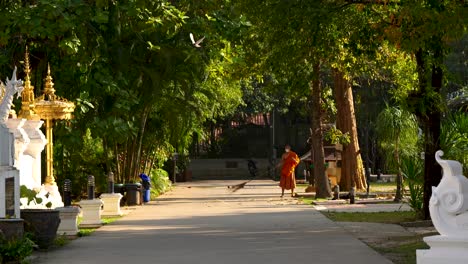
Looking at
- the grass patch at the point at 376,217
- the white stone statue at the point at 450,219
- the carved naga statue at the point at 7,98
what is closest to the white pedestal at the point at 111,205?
the grass patch at the point at 376,217

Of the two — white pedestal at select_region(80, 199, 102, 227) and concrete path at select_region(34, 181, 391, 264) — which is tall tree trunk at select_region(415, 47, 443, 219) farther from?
white pedestal at select_region(80, 199, 102, 227)

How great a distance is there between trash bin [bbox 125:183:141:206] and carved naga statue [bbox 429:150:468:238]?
24.0m

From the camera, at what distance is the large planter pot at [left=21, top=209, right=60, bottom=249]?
1681cm

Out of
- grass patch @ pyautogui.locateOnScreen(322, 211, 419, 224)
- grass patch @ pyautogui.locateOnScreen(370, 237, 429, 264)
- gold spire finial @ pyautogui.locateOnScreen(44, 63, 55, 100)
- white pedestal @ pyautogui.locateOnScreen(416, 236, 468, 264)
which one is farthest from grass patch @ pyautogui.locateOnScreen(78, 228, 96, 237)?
white pedestal @ pyautogui.locateOnScreen(416, 236, 468, 264)

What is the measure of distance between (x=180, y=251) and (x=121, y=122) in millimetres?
5652

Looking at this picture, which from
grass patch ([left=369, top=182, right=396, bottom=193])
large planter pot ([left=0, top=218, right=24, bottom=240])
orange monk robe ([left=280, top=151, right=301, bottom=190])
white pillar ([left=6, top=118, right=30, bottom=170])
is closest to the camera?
large planter pot ([left=0, top=218, right=24, bottom=240])

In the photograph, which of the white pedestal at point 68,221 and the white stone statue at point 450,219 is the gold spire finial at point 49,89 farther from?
the white stone statue at point 450,219

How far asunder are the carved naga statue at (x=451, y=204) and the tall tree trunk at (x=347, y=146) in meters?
29.8

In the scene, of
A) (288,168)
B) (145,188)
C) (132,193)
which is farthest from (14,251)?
(288,168)

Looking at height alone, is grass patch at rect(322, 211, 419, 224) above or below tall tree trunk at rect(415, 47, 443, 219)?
below

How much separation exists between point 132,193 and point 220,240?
14560 mm

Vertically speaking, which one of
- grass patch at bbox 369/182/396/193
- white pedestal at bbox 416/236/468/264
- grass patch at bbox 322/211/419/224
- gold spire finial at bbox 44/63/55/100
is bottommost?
grass patch at bbox 322/211/419/224

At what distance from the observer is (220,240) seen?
19.3 m

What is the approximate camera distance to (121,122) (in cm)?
2198
